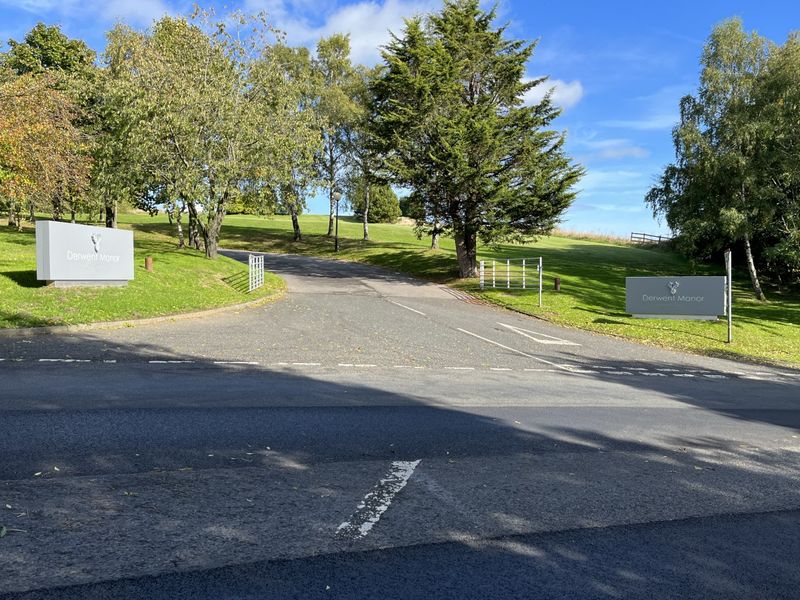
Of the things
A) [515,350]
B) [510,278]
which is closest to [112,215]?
[510,278]

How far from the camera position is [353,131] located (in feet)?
153

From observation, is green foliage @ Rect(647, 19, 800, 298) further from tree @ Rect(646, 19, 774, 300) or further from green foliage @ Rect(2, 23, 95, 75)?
green foliage @ Rect(2, 23, 95, 75)

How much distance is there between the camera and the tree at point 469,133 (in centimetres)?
2817

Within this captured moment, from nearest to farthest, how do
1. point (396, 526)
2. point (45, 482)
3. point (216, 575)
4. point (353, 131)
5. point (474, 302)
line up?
1. point (216, 575)
2. point (396, 526)
3. point (45, 482)
4. point (474, 302)
5. point (353, 131)

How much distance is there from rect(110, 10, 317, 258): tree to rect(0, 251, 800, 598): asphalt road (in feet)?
49.6

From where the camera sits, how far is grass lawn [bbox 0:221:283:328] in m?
13.5

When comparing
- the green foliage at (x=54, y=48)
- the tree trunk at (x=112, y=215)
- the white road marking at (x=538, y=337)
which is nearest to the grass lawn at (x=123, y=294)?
the white road marking at (x=538, y=337)

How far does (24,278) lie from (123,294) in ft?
9.33

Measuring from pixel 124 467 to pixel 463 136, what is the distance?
25.0 metres

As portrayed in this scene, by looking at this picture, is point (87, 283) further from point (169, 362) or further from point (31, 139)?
point (169, 362)

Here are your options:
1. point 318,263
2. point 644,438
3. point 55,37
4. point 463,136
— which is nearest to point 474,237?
point 463,136

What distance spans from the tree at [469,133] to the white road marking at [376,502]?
23565mm

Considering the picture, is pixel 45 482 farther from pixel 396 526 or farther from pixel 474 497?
pixel 474 497

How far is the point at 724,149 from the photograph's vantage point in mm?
31516
